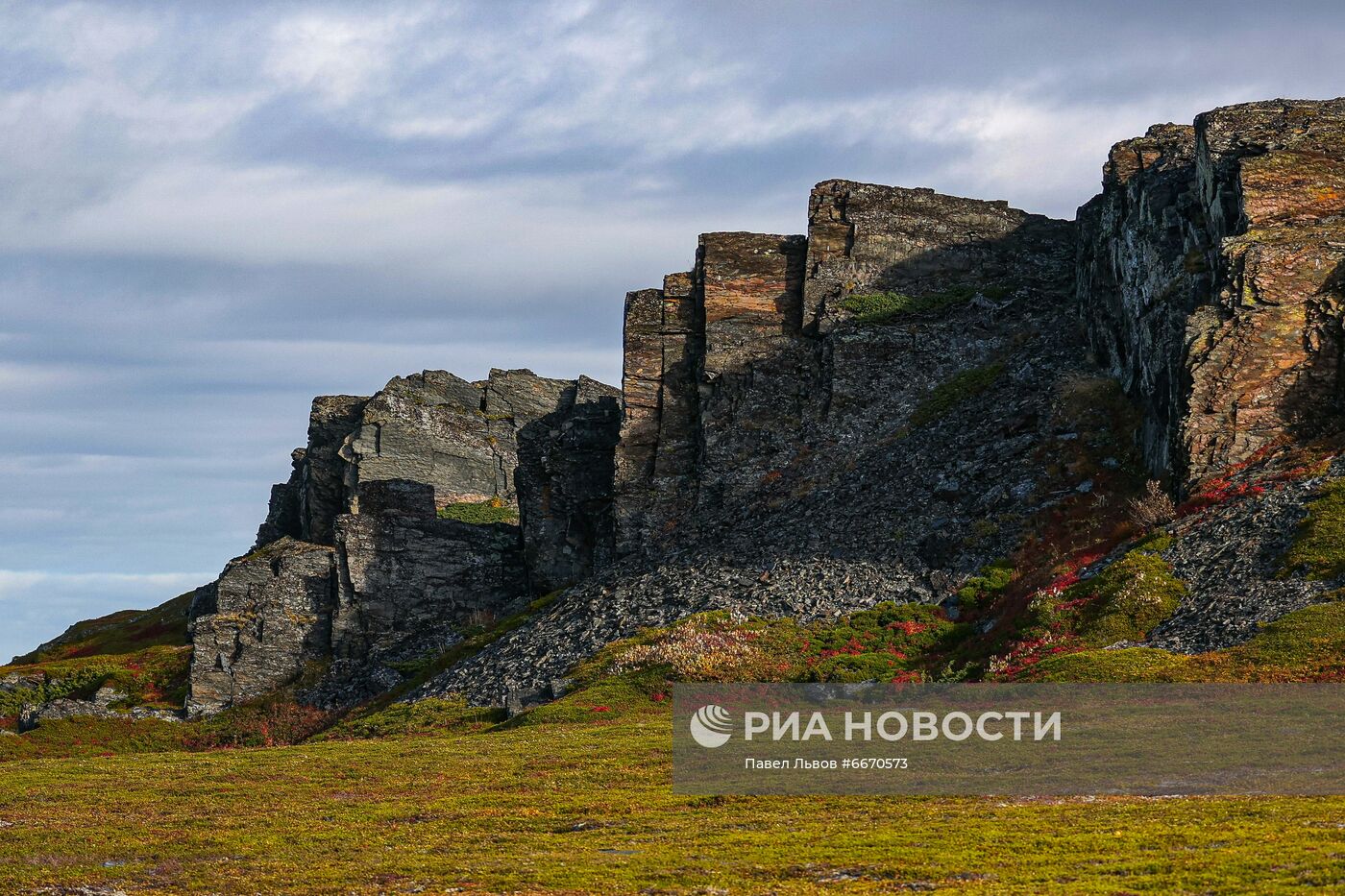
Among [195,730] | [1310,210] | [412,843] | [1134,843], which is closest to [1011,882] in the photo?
[1134,843]

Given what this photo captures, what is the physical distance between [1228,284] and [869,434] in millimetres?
22569

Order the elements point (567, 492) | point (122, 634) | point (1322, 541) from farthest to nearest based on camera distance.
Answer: point (122, 634), point (567, 492), point (1322, 541)

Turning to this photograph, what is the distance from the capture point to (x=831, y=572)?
7006 cm

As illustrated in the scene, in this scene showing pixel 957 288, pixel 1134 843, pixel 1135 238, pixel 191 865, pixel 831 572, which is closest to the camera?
pixel 1134 843

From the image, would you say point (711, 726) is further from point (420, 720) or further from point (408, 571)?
point (408, 571)

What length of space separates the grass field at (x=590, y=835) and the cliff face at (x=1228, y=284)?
31375mm

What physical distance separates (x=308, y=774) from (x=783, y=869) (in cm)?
2555

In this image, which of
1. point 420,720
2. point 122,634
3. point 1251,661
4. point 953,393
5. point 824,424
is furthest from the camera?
point 122,634

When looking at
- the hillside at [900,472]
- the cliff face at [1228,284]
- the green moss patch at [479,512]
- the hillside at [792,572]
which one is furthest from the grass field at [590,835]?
the green moss patch at [479,512]

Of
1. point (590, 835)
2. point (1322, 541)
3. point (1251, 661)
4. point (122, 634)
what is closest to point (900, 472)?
point (1322, 541)

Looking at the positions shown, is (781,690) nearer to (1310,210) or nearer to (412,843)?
(412,843)

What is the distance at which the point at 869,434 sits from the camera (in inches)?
3322

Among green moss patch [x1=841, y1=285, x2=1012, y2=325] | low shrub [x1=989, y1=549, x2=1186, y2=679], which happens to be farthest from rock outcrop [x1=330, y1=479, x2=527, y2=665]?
low shrub [x1=989, y1=549, x2=1186, y2=679]

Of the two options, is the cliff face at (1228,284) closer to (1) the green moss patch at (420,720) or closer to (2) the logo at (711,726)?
(2) the logo at (711,726)
